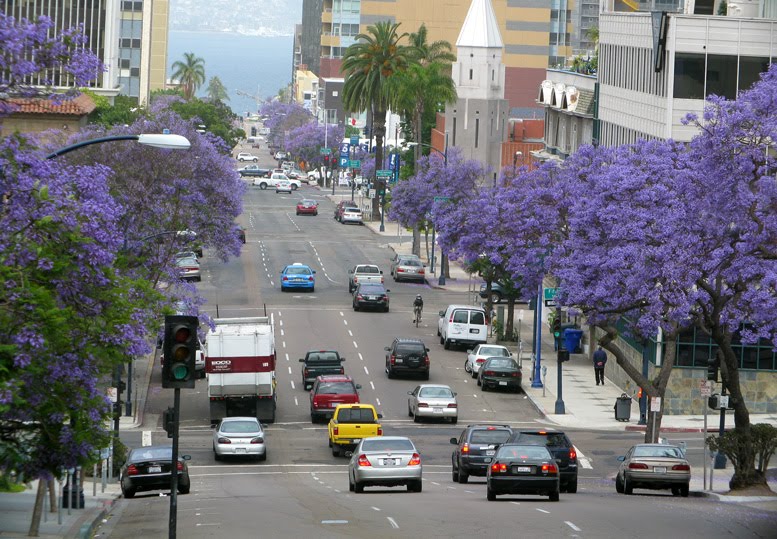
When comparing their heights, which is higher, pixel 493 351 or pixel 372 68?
pixel 372 68

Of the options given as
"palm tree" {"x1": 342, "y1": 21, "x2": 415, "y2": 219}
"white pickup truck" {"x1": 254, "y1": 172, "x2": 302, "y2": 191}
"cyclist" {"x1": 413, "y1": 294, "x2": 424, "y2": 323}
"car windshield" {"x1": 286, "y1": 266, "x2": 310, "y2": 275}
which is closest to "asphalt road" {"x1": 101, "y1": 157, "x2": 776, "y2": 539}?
"cyclist" {"x1": 413, "y1": 294, "x2": 424, "y2": 323}

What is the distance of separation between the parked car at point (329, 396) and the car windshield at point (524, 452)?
60.4 ft

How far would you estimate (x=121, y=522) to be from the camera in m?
32.0

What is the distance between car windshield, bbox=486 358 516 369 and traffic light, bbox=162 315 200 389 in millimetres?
36470

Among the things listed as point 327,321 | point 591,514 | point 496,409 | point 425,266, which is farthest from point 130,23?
point 591,514

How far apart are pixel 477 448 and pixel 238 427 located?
8.89 meters

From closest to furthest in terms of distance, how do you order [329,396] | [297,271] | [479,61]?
[329,396] < [297,271] < [479,61]

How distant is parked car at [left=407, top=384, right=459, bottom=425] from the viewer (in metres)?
51.0

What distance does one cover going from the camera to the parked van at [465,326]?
218ft

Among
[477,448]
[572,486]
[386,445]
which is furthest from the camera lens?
[477,448]

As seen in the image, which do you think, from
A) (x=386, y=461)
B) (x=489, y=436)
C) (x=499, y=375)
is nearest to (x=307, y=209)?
(x=499, y=375)

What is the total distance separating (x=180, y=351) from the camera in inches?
880

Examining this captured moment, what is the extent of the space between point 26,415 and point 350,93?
102429 mm

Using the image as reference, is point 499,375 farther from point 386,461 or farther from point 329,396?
point 386,461
